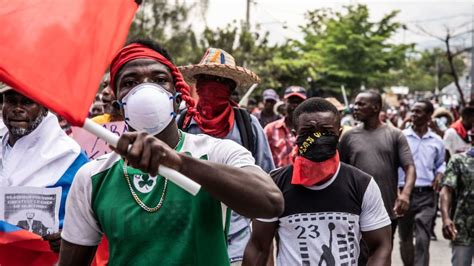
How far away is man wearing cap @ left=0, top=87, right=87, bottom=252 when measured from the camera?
464 centimetres

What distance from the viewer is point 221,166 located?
2531mm

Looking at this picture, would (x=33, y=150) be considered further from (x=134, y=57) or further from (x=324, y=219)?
(x=134, y=57)

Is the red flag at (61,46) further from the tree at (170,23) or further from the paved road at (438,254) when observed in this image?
the tree at (170,23)

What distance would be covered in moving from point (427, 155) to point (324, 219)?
5421 millimetres

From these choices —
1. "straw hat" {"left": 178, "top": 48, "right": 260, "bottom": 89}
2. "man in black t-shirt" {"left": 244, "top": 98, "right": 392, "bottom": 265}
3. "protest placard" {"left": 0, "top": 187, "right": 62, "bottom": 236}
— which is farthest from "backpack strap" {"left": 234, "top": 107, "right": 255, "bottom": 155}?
"protest placard" {"left": 0, "top": 187, "right": 62, "bottom": 236}

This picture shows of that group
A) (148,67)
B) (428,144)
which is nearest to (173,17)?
(428,144)

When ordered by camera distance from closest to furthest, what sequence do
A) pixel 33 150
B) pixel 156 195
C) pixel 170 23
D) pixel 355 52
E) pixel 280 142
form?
1. pixel 156 195
2. pixel 33 150
3. pixel 280 142
4. pixel 170 23
5. pixel 355 52

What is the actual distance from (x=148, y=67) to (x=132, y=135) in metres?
0.73

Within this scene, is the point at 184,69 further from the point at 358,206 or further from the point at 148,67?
the point at 148,67

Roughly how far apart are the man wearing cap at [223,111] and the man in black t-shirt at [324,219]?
1051mm

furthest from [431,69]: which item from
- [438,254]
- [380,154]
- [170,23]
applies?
[380,154]

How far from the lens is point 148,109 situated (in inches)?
106

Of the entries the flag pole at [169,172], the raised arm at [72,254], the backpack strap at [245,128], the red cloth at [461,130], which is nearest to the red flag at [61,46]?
the flag pole at [169,172]

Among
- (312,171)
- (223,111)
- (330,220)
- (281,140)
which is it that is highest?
(223,111)
